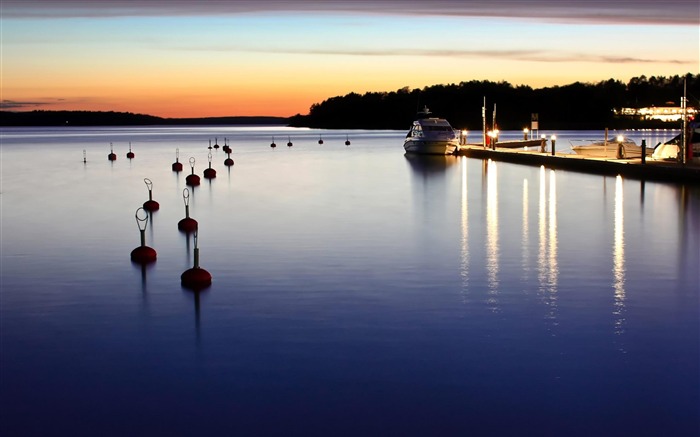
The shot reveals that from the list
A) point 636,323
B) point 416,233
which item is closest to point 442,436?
point 636,323

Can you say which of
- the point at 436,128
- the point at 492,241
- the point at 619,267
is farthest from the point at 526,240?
the point at 436,128

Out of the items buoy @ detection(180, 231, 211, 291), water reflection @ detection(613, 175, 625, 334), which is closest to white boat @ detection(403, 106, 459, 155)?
water reflection @ detection(613, 175, 625, 334)

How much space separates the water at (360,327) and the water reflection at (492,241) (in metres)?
0.09

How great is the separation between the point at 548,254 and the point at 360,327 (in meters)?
6.55

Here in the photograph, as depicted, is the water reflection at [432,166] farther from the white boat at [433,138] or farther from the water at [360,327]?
the water at [360,327]

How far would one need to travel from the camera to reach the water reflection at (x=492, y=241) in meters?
12.5

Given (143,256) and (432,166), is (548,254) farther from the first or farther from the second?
(432,166)

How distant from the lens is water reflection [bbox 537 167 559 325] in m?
12.0

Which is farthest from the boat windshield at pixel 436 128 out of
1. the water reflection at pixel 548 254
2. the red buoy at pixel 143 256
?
the red buoy at pixel 143 256

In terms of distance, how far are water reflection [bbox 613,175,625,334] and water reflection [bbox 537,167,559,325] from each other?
0.69m

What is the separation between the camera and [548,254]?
16000 millimetres

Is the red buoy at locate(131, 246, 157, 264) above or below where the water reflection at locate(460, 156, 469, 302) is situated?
above

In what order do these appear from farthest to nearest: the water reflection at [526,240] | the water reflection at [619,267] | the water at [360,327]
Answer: the water reflection at [526,240]
the water reflection at [619,267]
the water at [360,327]

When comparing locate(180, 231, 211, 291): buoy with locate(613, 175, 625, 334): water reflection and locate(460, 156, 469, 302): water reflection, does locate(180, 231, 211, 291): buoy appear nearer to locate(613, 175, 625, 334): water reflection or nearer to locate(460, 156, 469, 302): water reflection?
locate(460, 156, 469, 302): water reflection
